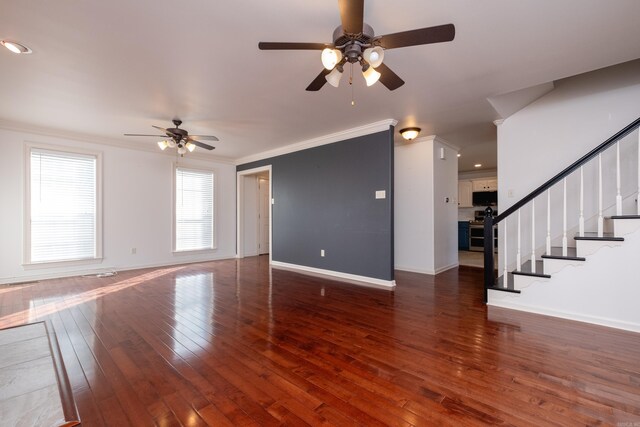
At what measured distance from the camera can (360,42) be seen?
188 centimetres

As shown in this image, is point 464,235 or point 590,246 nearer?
point 590,246

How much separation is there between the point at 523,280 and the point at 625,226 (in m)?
1.02

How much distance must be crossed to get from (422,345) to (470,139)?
4.36m

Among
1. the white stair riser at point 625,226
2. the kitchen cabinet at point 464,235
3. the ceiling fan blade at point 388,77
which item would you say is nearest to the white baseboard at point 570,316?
the white stair riser at point 625,226

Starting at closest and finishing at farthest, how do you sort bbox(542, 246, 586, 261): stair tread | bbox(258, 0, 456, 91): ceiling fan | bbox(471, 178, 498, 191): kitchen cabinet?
bbox(258, 0, 456, 91): ceiling fan, bbox(542, 246, 586, 261): stair tread, bbox(471, 178, 498, 191): kitchen cabinet

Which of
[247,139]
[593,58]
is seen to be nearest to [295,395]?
[593,58]

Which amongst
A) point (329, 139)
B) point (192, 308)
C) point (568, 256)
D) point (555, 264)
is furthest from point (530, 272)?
point (192, 308)

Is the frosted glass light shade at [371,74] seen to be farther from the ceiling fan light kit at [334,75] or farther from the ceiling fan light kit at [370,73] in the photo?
the ceiling fan light kit at [334,75]

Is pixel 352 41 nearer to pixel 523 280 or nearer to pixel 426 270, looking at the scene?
pixel 523 280

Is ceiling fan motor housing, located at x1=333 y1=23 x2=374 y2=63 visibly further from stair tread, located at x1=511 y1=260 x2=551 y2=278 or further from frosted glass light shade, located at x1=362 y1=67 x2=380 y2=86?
stair tread, located at x1=511 y1=260 x2=551 y2=278

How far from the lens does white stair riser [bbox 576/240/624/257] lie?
108 inches

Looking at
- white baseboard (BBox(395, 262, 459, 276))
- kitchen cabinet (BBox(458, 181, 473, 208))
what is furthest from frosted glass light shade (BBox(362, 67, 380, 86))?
kitchen cabinet (BBox(458, 181, 473, 208))

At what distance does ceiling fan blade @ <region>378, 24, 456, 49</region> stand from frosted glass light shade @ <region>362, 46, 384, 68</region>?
6 centimetres

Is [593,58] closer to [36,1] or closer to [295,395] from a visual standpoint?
[295,395]
